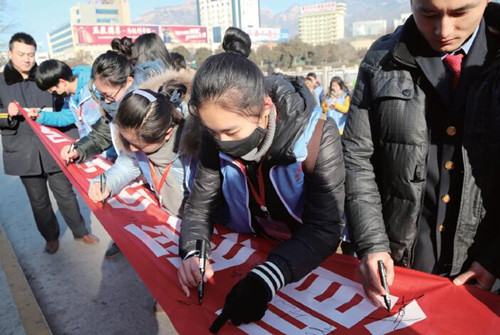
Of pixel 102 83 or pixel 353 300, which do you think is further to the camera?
pixel 102 83

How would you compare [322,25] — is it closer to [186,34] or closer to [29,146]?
[186,34]

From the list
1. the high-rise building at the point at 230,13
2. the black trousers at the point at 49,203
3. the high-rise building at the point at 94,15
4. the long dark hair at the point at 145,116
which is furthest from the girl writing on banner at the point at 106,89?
the high-rise building at the point at 230,13

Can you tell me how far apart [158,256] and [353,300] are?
2.73ft

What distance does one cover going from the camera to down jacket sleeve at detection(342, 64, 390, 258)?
146cm

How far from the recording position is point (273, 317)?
4.28 feet

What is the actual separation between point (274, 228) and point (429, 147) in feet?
2.32

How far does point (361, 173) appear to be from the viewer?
1506mm

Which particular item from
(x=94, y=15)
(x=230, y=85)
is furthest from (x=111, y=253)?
(x=94, y=15)

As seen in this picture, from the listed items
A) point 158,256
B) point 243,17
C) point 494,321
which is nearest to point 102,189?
point 158,256

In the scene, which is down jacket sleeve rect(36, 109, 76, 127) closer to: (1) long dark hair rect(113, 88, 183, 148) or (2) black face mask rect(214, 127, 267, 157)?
(1) long dark hair rect(113, 88, 183, 148)

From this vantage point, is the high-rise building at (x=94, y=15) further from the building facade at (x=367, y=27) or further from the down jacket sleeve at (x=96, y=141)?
the down jacket sleeve at (x=96, y=141)

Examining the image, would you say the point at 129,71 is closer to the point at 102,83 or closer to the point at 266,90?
the point at 102,83

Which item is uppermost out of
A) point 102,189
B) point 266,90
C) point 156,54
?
point 156,54

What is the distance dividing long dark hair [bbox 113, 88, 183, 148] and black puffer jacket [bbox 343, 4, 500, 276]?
99 centimetres
